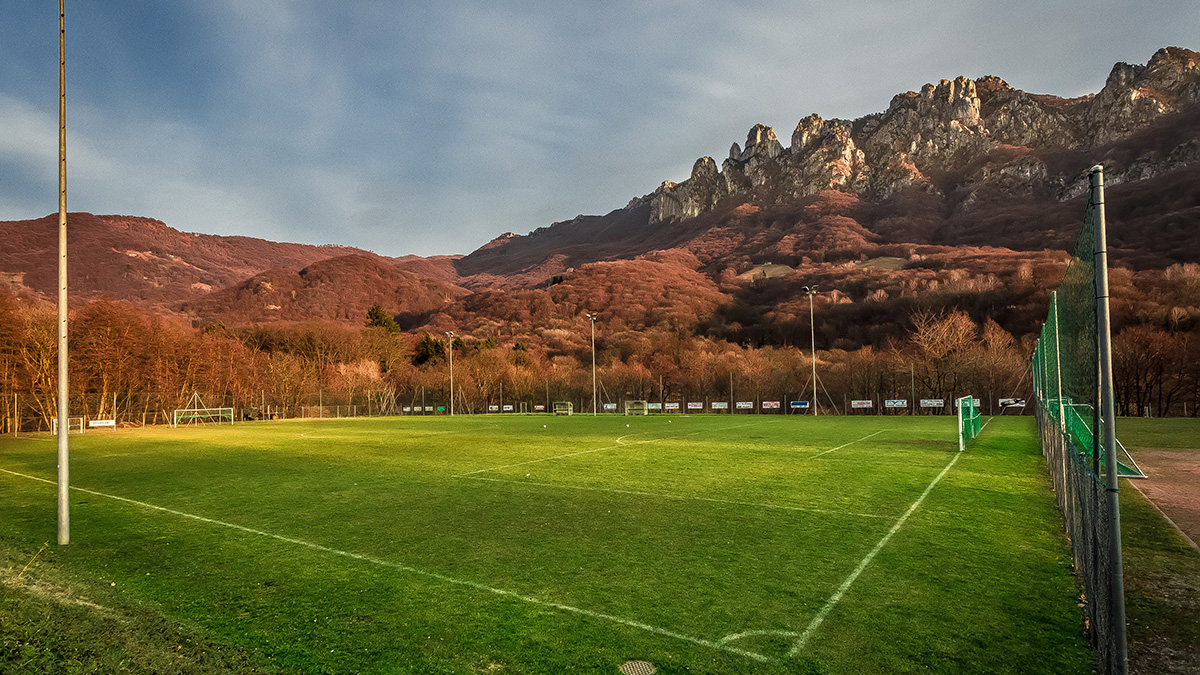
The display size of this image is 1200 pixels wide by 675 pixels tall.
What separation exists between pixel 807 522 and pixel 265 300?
115799 millimetres

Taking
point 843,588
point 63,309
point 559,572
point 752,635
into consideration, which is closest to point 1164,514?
point 843,588

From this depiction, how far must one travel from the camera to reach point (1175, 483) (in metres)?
12.2

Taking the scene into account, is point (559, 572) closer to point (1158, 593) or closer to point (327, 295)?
point (1158, 593)

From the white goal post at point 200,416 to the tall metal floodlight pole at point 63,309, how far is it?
38422 millimetres

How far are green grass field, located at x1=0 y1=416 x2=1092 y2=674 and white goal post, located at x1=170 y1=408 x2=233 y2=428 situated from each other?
3271cm


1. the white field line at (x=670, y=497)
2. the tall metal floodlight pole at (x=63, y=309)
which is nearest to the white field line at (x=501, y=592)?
the tall metal floodlight pole at (x=63, y=309)

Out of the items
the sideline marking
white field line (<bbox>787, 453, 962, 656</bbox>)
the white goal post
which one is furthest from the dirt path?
the white goal post

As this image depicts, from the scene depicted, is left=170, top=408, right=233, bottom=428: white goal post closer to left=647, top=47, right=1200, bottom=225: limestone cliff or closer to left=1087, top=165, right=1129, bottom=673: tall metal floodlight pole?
left=1087, top=165, right=1129, bottom=673: tall metal floodlight pole

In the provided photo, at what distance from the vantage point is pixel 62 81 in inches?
336

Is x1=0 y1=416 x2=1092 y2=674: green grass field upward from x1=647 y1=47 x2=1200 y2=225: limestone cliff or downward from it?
downward

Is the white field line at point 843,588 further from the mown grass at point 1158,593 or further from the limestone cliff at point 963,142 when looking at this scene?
the limestone cliff at point 963,142

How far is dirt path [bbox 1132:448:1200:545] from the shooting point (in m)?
9.16

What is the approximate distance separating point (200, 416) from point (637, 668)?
53060 mm

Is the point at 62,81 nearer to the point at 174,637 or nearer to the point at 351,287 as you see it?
the point at 174,637
